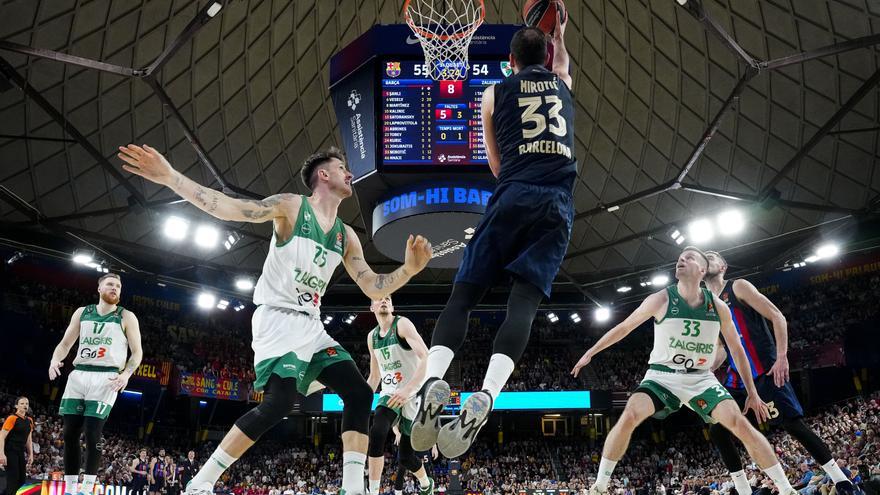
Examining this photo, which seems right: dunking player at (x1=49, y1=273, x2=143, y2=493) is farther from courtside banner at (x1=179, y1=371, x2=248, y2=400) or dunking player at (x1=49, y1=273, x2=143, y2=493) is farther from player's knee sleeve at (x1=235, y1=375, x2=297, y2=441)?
courtside banner at (x1=179, y1=371, x2=248, y2=400)

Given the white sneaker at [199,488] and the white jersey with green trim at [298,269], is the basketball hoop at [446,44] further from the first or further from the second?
the white sneaker at [199,488]

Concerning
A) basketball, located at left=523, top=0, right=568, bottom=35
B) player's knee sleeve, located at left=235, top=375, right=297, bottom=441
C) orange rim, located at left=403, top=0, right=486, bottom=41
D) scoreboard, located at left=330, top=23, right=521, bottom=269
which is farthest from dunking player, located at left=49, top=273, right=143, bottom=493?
orange rim, located at left=403, top=0, right=486, bottom=41

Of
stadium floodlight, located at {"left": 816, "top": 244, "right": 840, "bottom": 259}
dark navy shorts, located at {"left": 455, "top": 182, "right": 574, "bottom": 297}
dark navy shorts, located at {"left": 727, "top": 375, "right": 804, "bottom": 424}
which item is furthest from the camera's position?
stadium floodlight, located at {"left": 816, "top": 244, "right": 840, "bottom": 259}

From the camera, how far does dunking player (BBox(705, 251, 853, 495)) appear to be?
741 cm

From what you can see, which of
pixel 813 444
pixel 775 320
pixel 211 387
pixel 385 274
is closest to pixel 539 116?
pixel 385 274

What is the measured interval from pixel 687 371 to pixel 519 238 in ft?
12.7

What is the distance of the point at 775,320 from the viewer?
8.00 meters

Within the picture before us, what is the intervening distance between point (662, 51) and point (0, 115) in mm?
19095

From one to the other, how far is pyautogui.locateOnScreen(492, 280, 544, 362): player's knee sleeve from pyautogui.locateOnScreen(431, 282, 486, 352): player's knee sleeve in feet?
0.72

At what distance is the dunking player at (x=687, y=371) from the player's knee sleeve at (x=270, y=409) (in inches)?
126

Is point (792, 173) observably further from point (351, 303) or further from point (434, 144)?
point (351, 303)

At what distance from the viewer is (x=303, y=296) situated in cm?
556

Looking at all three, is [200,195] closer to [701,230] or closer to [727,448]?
[727,448]

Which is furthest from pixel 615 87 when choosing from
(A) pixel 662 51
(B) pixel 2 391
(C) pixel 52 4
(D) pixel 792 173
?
(B) pixel 2 391
